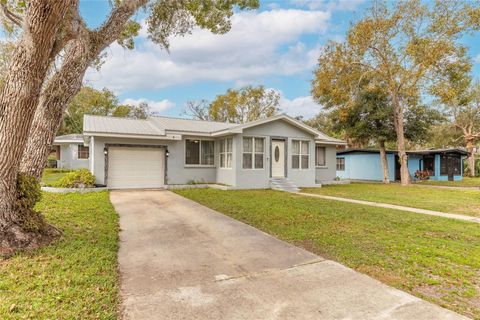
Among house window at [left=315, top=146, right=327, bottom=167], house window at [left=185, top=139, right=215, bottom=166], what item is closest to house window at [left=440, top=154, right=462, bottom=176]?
house window at [left=315, top=146, right=327, bottom=167]

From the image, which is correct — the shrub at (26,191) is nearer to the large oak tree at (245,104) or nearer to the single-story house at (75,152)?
the single-story house at (75,152)

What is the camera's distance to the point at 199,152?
14867 mm

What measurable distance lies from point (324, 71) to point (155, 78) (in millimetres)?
14093

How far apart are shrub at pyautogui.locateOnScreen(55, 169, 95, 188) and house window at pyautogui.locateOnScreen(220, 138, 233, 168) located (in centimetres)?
609

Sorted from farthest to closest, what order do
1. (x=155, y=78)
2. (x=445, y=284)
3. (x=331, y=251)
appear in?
(x=155, y=78) < (x=331, y=251) < (x=445, y=284)

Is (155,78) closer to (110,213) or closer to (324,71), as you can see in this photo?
(324,71)

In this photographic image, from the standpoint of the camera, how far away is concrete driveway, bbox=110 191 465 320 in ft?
9.17

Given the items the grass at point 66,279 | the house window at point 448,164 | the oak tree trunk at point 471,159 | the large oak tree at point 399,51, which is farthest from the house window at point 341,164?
the grass at point 66,279

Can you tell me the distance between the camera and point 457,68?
1603 cm

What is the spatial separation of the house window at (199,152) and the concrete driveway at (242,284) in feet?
29.6

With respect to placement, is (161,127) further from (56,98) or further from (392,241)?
(392,241)

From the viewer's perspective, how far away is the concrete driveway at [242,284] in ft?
9.17

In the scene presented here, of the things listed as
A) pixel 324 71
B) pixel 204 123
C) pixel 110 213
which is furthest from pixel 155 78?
pixel 110 213

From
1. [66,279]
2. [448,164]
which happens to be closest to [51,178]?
[66,279]
